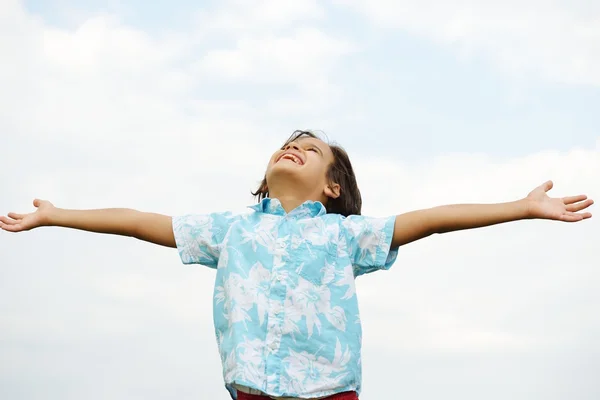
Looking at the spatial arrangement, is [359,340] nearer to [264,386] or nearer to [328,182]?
[264,386]

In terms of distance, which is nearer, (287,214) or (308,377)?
(308,377)

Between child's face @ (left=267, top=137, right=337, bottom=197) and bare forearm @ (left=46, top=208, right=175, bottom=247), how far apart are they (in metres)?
0.65

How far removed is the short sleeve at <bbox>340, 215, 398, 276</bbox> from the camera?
422 centimetres

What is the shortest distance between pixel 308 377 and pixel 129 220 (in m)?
1.36

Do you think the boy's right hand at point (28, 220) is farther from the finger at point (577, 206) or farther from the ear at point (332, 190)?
the finger at point (577, 206)

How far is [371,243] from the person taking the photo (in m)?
4.24

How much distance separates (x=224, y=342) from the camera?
13.5 ft

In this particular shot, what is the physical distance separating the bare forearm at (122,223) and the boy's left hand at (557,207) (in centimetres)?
195

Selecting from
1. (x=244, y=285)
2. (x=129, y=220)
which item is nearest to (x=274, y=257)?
(x=244, y=285)

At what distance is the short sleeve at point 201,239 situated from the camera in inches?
171

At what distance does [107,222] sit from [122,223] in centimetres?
9

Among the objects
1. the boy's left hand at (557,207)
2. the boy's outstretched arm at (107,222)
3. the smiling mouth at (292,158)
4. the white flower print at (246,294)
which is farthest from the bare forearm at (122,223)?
the boy's left hand at (557,207)

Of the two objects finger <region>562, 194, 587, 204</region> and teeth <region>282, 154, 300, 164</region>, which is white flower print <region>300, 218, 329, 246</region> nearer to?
teeth <region>282, 154, 300, 164</region>

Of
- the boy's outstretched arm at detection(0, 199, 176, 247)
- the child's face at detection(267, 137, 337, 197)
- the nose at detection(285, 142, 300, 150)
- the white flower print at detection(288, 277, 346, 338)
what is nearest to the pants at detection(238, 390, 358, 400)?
the white flower print at detection(288, 277, 346, 338)
